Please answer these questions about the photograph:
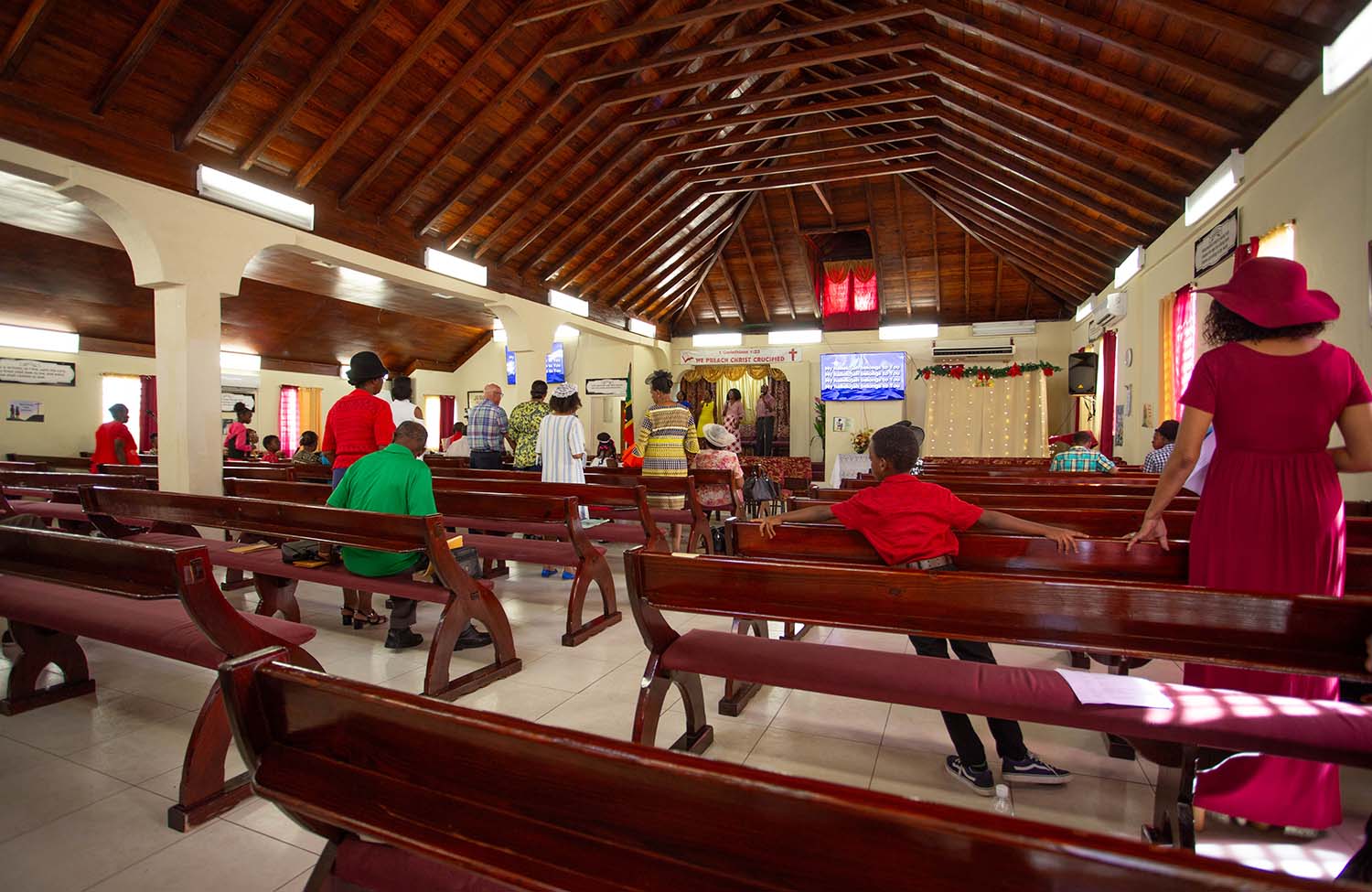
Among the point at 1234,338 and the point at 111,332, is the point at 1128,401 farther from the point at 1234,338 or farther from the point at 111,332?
the point at 111,332

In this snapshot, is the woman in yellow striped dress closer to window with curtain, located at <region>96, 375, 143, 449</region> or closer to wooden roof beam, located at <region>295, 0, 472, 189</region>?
wooden roof beam, located at <region>295, 0, 472, 189</region>

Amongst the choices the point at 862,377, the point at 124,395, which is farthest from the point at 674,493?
the point at 124,395

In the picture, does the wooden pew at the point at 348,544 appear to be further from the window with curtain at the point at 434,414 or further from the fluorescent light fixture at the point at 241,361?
the window with curtain at the point at 434,414

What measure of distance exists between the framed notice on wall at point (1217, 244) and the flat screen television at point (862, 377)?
790cm

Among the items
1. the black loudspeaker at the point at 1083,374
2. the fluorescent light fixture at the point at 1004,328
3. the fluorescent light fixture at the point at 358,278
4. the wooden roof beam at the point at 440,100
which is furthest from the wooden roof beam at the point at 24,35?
the fluorescent light fixture at the point at 1004,328

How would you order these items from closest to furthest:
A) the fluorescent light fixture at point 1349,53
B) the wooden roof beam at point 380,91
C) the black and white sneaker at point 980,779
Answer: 1. the black and white sneaker at point 980,779
2. the fluorescent light fixture at point 1349,53
3. the wooden roof beam at point 380,91

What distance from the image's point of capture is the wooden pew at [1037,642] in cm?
159

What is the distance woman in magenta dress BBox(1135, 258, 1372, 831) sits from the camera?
6.30ft

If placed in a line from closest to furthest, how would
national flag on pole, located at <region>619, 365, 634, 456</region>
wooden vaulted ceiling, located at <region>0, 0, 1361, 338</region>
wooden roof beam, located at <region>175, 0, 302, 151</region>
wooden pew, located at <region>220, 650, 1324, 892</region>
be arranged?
wooden pew, located at <region>220, 650, 1324, 892</region>, wooden vaulted ceiling, located at <region>0, 0, 1361, 338</region>, wooden roof beam, located at <region>175, 0, 302, 151</region>, national flag on pole, located at <region>619, 365, 634, 456</region>

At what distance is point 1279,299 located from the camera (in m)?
1.91

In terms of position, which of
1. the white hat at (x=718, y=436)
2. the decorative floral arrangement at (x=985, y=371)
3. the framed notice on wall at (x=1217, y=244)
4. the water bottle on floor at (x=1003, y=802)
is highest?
the framed notice on wall at (x=1217, y=244)

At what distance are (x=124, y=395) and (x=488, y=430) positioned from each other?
30.5ft

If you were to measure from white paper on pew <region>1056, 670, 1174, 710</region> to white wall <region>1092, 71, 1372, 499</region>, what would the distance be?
140 inches

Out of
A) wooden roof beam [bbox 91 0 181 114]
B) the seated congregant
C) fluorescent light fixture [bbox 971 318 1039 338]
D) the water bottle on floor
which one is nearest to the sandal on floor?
the water bottle on floor
